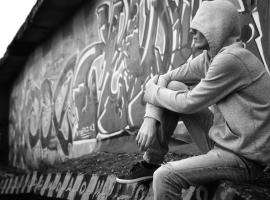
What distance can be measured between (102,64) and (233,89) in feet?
23.1

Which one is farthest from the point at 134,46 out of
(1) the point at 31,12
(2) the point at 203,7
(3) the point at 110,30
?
(2) the point at 203,7

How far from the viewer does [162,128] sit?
3639 mm

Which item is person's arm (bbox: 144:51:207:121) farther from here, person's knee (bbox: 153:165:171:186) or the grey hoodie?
person's knee (bbox: 153:165:171:186)

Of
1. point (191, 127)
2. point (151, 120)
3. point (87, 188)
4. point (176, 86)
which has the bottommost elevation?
point (87, 188)

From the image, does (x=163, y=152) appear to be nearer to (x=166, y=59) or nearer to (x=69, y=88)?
(x=166, y=59)

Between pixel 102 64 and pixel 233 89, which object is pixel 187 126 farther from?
pixel 102 64

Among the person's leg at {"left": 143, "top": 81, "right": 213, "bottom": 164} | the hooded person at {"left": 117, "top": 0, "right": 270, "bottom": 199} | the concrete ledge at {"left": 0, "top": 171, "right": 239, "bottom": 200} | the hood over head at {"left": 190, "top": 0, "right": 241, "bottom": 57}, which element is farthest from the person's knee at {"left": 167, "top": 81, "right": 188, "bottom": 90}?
the concrete ledge at {"left": 0, "top": 171, "right": 239, "bottom": 200}

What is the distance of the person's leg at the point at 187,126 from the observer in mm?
3607

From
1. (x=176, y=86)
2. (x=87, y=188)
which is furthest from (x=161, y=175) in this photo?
(x=87, y=188)

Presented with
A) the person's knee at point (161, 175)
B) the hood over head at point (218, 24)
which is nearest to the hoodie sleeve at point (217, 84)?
the hood over head at point (218, 24)

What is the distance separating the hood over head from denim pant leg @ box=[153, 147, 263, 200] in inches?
29.1

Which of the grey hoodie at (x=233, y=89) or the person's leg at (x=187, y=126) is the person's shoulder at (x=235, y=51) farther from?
the person's leg at (x=187, y=126)

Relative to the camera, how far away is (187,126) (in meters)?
3.68

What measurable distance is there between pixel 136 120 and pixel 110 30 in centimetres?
240
